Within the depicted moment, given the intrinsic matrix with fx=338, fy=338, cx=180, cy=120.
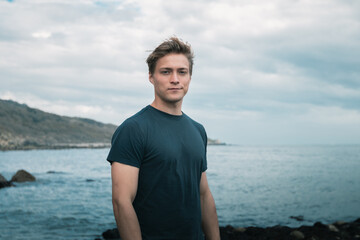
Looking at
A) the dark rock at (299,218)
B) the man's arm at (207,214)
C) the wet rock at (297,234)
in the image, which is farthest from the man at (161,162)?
the dark rock at (299,218)

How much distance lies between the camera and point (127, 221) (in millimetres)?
2611

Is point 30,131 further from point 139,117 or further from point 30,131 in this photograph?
point 139,117

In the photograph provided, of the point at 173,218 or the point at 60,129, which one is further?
the point at 60,129

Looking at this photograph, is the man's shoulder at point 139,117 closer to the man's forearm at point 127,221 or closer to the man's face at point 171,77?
the man's face at point 171,77

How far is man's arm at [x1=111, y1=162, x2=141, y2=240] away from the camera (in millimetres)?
2617

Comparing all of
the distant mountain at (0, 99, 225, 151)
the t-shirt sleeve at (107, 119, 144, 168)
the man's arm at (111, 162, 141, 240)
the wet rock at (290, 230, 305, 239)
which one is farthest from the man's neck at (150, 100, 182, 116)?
the distant mountain at (0, 99, 225, 151)

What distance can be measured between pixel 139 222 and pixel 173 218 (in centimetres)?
29

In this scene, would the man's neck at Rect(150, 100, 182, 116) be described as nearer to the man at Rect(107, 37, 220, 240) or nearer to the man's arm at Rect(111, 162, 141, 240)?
the man at Rect(107, 37, 220, 240)

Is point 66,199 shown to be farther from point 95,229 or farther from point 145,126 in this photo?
point 145,126

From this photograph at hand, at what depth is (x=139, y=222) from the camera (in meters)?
2.82

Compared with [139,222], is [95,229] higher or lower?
lower

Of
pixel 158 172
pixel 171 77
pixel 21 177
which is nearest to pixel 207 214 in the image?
pixel 158 172

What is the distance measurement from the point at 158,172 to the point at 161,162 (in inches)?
3.4

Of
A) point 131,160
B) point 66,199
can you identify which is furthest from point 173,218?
point 66,199
